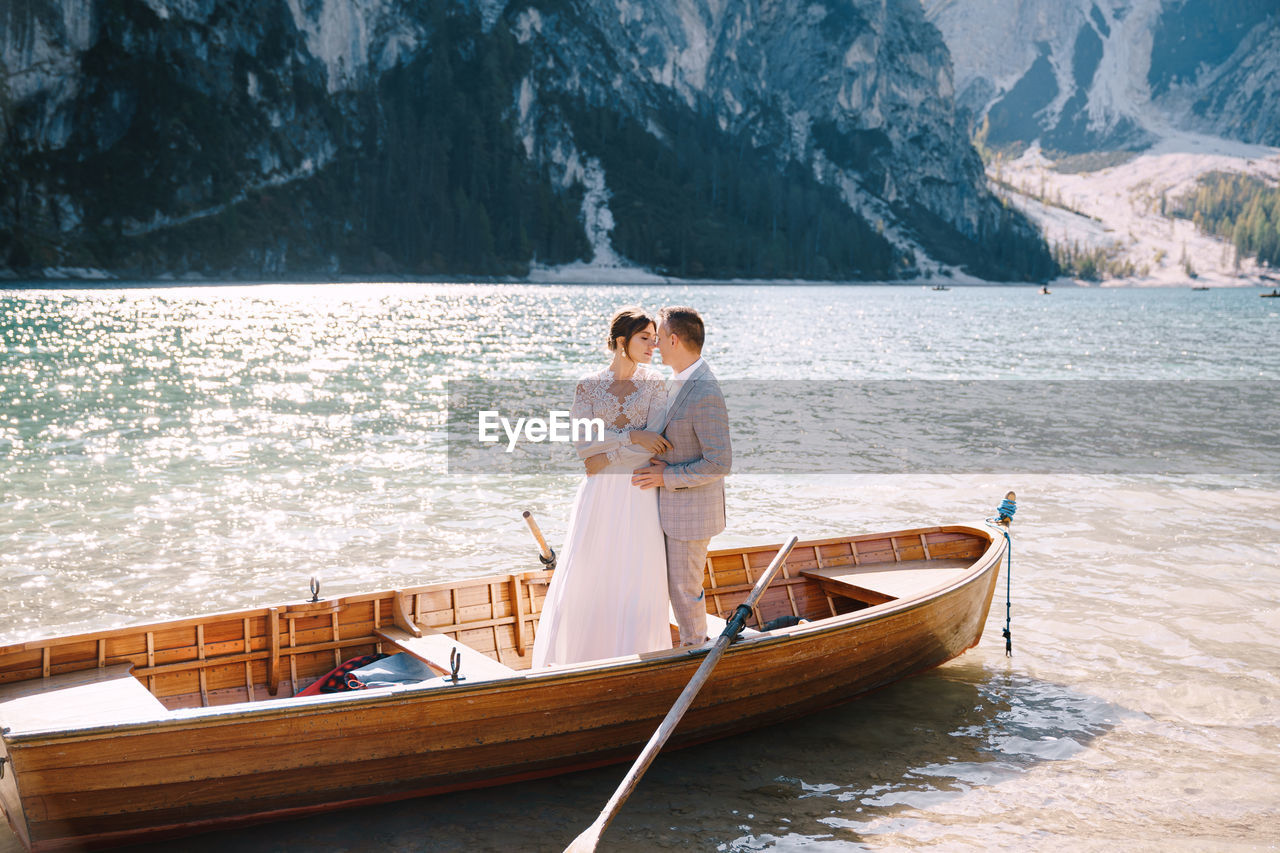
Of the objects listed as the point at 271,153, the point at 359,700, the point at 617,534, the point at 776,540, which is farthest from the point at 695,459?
the point at 271,153

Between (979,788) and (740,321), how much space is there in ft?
252

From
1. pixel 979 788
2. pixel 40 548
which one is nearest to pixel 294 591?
pixel 40 548

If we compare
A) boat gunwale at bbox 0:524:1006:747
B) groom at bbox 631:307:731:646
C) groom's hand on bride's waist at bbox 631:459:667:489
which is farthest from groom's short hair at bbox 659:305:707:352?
boat gunwale at bbox 0:524:1006:747

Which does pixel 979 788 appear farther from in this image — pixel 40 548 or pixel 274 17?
pixel 274 17

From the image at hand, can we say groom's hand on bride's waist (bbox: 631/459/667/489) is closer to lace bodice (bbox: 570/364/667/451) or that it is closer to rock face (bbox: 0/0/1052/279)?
lace bodice (bbox: 570/364/667/451)

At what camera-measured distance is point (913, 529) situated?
11.9m

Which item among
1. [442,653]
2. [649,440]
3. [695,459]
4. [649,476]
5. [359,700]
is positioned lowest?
[442,653]

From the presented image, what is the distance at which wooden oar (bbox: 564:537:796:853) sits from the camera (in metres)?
6.44

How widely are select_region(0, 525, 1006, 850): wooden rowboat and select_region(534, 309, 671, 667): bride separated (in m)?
0.41

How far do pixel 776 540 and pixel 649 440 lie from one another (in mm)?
9265

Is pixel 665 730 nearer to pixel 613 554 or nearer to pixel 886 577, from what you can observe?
pixel 613 554

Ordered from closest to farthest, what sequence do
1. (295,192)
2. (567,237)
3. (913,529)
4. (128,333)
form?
1. (913,529)
2. (128,333)
3. (295,192)
4. (567,237)

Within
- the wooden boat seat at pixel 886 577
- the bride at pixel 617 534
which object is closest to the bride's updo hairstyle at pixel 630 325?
the bride at pixel 617 534

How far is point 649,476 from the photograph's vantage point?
7344 millimetres
